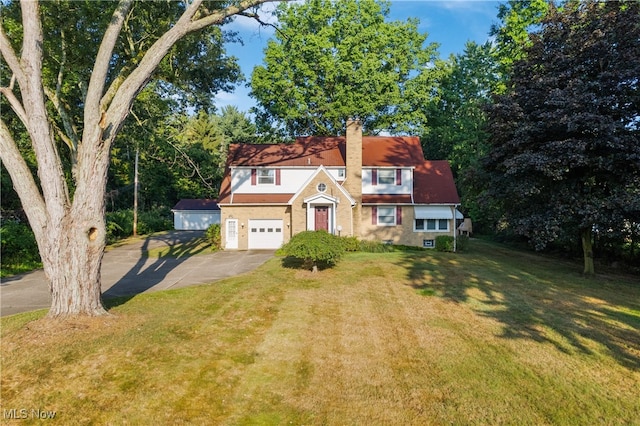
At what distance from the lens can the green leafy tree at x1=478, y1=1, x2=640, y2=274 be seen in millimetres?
14703

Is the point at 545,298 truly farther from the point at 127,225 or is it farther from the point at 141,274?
the point at 127,225

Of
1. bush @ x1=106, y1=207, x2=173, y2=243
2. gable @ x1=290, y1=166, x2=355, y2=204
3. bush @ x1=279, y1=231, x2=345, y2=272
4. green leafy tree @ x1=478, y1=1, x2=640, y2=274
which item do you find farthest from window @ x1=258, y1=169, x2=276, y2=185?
green leafy tree @ x1=478, y1=1, x2=640, y2=274

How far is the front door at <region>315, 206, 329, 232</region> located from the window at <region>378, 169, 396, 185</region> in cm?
465

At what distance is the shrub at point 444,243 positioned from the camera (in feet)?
73.7

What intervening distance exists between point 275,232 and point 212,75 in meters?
9.98

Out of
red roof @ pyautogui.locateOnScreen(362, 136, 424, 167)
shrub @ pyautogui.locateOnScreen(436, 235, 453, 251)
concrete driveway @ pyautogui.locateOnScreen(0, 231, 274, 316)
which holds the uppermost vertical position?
red roof @ pyautogui.locateOnScreen(362, 136, 424, 167)

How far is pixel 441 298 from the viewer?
11.6 m

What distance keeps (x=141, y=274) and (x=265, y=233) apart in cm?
982

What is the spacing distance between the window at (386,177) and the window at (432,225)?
10.2ft

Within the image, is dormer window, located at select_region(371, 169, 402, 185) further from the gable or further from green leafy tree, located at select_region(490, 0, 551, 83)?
green leafy tree, located at select_region(490, 0, 551, 83)

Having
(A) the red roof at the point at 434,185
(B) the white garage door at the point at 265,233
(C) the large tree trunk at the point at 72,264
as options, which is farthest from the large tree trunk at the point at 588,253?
(C) the large tree trunk at the point at 72,264

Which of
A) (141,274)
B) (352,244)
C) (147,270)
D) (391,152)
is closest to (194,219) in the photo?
(391,152)

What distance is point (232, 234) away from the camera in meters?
24.2

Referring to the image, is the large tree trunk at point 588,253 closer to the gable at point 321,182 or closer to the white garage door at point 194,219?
the gable at point 321,182
